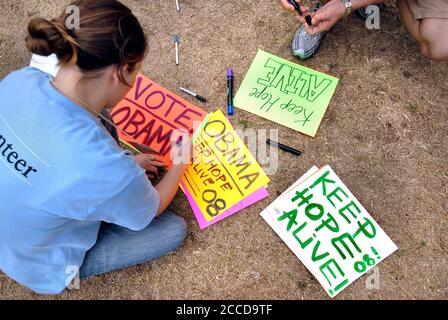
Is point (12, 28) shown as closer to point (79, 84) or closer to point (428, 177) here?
point (79, 84)

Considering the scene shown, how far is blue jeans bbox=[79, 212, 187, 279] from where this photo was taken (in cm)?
139

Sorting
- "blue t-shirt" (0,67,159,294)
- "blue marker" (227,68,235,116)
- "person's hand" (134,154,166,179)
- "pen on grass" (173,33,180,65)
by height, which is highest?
"blue t-shirt" (0,67,159,294)

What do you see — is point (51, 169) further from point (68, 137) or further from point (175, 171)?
point (175, 171)

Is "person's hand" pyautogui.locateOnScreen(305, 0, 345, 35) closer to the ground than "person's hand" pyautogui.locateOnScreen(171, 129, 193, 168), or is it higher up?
higher up

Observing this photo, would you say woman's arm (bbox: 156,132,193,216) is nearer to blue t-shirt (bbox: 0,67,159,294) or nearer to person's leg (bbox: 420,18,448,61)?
blue t-shirt (bbox: 0,67,159,294)

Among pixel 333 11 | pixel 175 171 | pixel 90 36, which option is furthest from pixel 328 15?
pixel 90 36

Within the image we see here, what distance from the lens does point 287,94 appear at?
1669 millimetres

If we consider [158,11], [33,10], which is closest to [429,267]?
[158,11]

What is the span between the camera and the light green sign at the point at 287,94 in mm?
1643

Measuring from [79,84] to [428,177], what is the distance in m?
1.39

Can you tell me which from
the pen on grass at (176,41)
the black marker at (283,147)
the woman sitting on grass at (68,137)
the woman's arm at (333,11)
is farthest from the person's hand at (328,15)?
the woman sitting on grass at (68,137)

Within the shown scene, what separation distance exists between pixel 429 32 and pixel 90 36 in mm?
1305

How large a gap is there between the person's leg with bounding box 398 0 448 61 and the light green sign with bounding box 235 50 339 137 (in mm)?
367

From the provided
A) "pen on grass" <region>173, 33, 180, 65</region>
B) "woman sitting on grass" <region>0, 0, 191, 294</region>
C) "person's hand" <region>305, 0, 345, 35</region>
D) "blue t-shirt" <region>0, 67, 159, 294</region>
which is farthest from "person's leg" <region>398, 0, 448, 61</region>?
"blue t-shirt" <region>0, 67, 159, 294</region>
